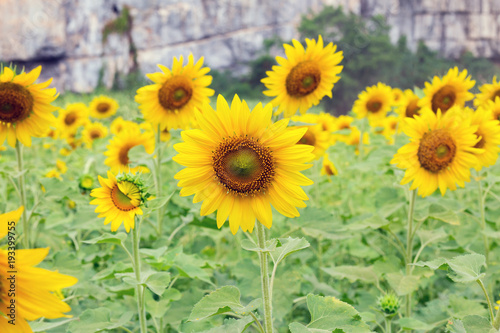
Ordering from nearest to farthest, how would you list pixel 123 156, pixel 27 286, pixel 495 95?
pixel 27 286 → pixel 495 95 → pixel 123 156

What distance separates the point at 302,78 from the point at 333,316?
1038mm

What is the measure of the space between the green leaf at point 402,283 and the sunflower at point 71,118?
2.72 metres

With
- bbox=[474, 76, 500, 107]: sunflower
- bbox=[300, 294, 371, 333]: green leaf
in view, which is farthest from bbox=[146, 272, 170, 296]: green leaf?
bbox=[474, 76, 500, 107]: sunflower

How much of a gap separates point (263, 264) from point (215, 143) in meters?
0.28

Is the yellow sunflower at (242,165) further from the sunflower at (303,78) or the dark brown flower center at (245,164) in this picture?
the sunflower at (303,78)

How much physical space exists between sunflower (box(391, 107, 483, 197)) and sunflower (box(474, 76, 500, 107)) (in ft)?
1.81

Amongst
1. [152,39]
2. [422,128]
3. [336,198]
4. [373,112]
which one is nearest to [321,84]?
[422,128]

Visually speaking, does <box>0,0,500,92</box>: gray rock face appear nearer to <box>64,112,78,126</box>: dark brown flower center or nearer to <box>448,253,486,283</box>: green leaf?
<box>64,112,78,126</box>: dark brown flower center

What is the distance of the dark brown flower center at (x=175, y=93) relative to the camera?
5.85ft

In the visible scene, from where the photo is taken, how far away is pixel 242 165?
959 millimetres

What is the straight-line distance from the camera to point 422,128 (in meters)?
1.49

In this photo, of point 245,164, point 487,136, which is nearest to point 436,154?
point 487,136

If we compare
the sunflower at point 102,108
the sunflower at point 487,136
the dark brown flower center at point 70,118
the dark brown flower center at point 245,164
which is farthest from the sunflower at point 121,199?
the sunflower at point 102,108

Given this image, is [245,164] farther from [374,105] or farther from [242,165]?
[374,105]
